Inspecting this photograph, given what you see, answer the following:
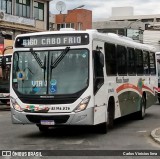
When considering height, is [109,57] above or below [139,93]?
above

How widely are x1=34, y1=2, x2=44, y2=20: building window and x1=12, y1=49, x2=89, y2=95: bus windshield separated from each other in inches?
1564

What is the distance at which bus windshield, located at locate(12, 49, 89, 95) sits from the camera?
43.0 ft

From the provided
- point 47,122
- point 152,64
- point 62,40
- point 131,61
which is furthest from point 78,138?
point 152,64

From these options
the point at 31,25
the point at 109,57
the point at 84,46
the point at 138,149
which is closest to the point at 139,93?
the point at 109,57

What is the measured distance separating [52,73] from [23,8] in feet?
127

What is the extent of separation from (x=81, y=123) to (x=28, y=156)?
281 cm

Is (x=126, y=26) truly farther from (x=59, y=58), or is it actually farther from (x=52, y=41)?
(x=59, y=58)

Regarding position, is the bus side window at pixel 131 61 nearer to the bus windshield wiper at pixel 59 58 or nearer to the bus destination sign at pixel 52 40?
the bus destination sign at pixel 52 40

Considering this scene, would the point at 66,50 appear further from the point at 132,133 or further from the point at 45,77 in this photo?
the point at 132,133

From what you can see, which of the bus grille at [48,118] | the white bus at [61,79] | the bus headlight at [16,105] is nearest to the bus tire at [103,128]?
the white bus at [61,79]

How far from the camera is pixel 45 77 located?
1330cm

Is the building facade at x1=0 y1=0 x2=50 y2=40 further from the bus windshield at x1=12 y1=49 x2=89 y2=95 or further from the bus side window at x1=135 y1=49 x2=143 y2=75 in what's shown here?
the bus windshield at x1=12 y1=49 x2=89 y2=95

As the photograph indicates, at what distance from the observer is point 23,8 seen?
167ft

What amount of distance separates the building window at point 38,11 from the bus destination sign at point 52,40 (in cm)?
3936
